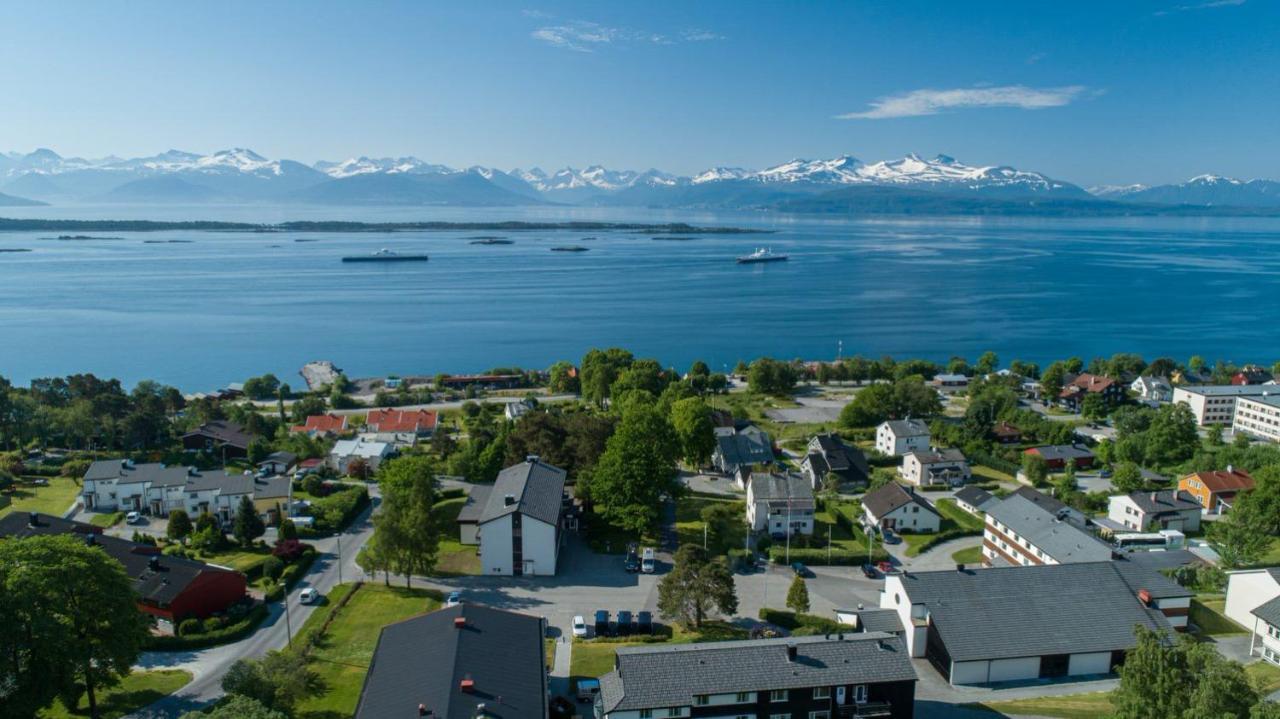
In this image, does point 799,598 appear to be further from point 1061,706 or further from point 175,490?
point 175,490

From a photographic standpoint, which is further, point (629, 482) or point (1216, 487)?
point (1216, 487)

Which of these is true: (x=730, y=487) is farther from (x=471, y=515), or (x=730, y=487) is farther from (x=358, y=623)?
(x=358, y=623)

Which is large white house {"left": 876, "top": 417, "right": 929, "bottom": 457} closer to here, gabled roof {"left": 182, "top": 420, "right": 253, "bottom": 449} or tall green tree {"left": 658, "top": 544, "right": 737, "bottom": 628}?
tall green tree {"left": 658, "top": 544, "right": 737, "bottom": 628}

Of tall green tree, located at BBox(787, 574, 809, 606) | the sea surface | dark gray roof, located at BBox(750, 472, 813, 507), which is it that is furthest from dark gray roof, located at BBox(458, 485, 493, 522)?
the sea surface

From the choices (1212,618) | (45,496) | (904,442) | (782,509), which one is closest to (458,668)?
(782,509)

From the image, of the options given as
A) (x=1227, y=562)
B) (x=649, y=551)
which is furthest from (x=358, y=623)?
(x=1227, y=562)

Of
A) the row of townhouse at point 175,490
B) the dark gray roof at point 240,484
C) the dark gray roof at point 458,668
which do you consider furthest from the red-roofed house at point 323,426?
the dark gray roof at point 458,668
